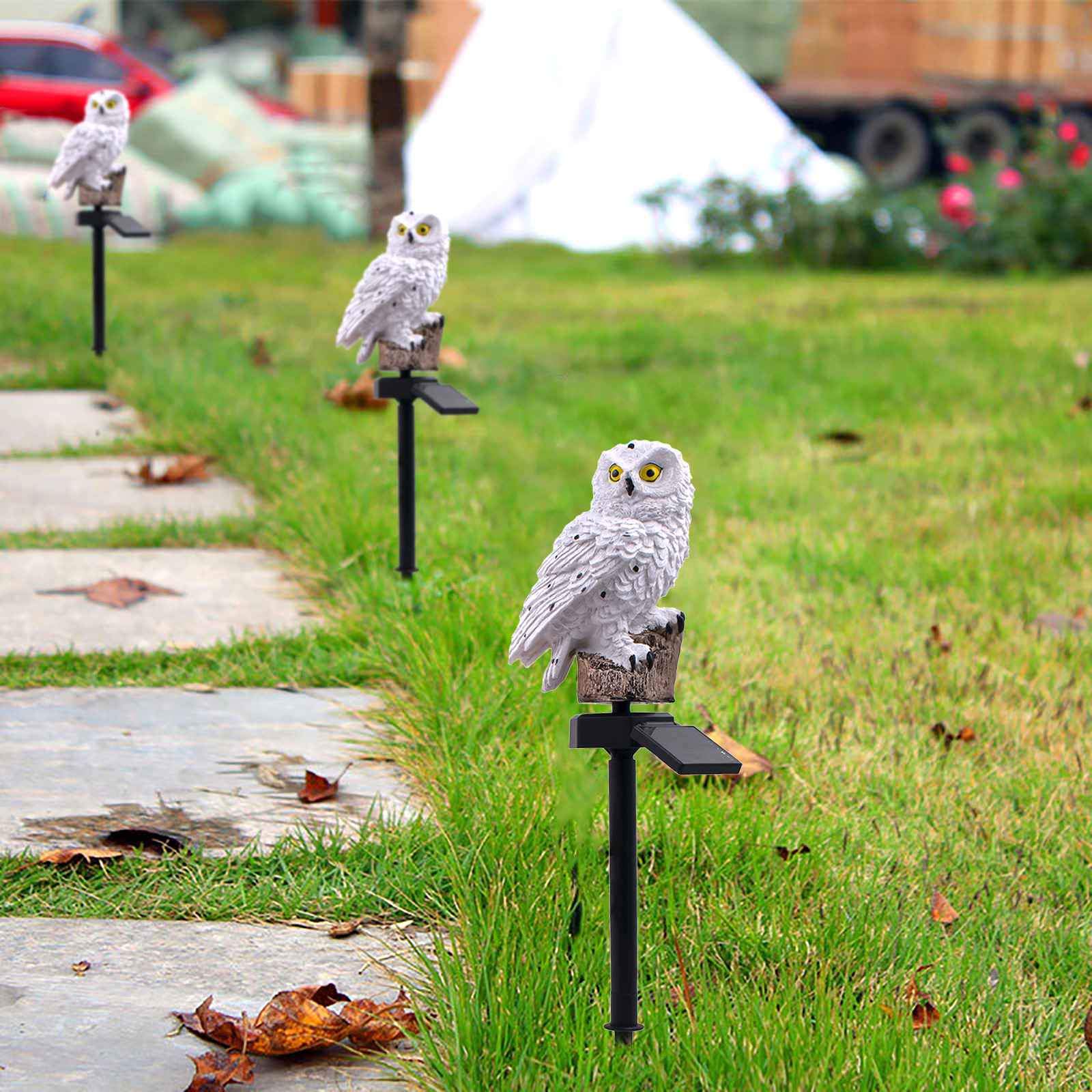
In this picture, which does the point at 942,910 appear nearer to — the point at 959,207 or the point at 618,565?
the point at 618,565

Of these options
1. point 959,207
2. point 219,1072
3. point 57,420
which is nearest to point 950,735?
point 219,1072

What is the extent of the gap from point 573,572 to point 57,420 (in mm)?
4024

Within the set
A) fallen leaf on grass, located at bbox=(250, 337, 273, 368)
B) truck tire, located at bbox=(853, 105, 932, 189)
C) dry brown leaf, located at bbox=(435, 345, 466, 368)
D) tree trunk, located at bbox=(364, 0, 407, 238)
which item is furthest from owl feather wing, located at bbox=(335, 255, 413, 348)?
truck tire, located at bbox=(853, 105, 932, 189)

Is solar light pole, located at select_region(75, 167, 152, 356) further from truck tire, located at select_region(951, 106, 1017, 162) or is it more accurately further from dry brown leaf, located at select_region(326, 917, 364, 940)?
truck tire, located at select_region(951, 106, 1017, 162)

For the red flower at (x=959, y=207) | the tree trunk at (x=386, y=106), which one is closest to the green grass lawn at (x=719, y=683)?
the red flower at (x=959, y=207)

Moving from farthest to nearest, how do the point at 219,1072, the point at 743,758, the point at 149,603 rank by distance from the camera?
the point at 149,603 < the point at 743,758 < the point at 219,1072

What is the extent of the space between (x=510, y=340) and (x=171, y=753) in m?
4.82

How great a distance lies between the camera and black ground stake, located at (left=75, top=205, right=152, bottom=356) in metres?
5.23

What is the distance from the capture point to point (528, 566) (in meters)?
4.07

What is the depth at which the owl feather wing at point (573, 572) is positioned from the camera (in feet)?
6.19

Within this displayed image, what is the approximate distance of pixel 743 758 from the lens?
116 inches

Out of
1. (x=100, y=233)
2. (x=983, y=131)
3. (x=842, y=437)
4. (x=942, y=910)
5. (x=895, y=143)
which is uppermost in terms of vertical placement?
(x=983, y=131)

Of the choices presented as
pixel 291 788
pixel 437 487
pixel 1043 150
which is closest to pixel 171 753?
pixel 291 788

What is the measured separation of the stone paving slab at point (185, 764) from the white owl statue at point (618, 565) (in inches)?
29.3
